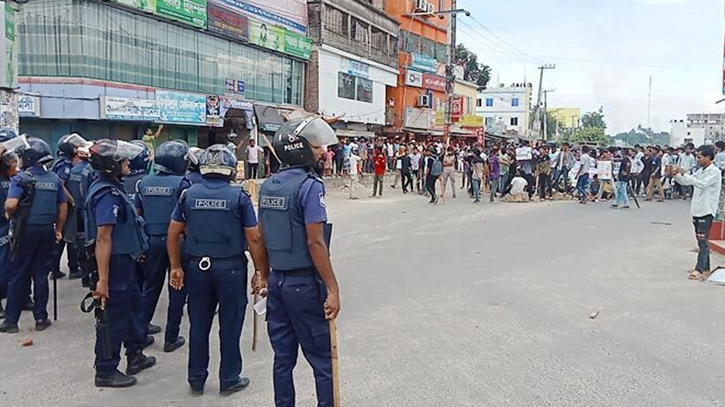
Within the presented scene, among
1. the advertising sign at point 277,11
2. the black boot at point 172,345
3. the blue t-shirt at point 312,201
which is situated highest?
the advertising sign at point 277,11

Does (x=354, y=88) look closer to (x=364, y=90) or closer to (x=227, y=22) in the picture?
(x=364, y=90)

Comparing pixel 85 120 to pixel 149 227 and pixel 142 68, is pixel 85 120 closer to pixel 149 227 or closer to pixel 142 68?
pixel 142 68

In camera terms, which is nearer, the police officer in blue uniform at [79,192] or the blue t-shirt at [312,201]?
the blue t-shirt at [312,201]

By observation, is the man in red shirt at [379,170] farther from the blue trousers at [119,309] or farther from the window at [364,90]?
the window at [364,90]

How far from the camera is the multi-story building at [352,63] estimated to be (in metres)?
33.7

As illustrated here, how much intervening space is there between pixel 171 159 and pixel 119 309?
141 centimetres

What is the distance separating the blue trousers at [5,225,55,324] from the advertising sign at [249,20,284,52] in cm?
2388

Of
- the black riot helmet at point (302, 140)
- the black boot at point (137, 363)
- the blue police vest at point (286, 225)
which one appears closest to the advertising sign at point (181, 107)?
the black boot at point (137, 363)

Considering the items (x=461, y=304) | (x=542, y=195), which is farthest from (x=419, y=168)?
(x=461, y=304)

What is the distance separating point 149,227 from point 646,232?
10720mm

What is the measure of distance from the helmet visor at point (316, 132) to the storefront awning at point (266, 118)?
2449 cm

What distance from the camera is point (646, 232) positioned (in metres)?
12.9

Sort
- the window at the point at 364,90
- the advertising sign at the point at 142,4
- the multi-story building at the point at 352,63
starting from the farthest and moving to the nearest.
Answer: the window at the point at 364,90 → the multi-story building at the point at 352,63 → the advertising sign at the point at 142,4

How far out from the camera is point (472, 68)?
76688 millimetres
